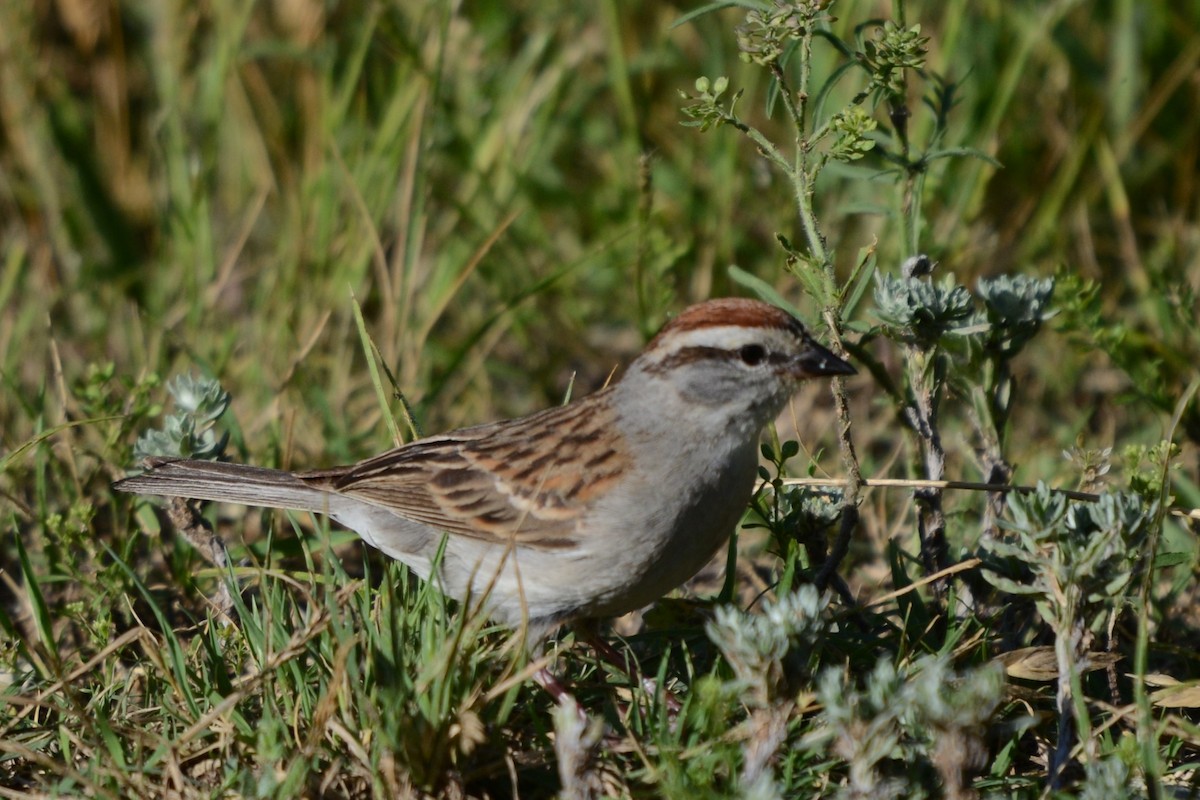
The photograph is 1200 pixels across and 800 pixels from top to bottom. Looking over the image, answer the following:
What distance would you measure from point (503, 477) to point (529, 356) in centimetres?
198

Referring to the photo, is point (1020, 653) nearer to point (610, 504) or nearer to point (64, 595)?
point (610, 504)

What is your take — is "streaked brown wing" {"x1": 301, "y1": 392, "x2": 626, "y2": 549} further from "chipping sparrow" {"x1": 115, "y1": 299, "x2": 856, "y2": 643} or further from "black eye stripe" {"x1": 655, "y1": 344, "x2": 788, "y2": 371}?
"black eye stripe" {"x1": 655, "y1": 344, "x2": 788, "y2": 371}

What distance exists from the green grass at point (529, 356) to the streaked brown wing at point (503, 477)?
0.18m

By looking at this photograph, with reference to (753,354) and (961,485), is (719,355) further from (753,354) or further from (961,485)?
(961,485)

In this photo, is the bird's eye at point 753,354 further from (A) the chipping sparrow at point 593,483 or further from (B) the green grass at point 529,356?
(B) the green grass at point 529,356

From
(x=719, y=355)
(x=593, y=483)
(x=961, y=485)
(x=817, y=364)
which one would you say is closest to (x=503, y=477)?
(x=593, y=483)

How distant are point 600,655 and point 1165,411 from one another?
6.51 feet

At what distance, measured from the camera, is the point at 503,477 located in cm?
394

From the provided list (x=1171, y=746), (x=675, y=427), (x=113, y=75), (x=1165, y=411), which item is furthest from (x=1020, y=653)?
(x=113, y=75)

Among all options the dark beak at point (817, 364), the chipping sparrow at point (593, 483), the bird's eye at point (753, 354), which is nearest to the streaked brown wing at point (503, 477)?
the chipping sparrow at point (593, 483)

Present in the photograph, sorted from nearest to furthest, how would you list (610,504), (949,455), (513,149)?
1. (610,504)
2. (949,455)
3. (513,149)

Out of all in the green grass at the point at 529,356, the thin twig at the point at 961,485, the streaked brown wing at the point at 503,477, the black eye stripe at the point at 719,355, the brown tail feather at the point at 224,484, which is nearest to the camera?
the green grass at the point at 529,356

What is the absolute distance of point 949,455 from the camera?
16.3 ft

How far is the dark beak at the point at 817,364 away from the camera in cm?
351
